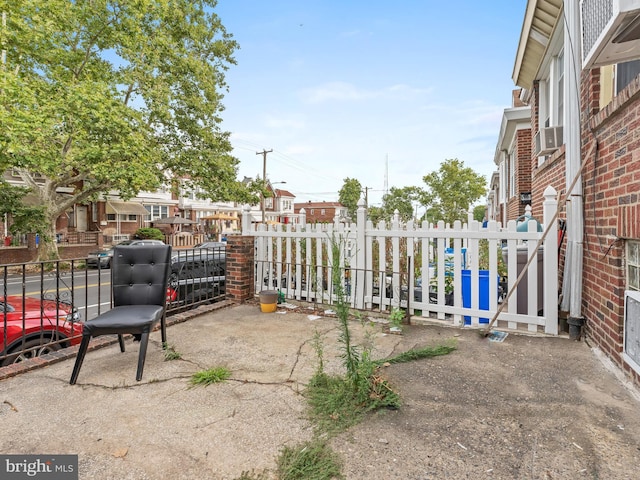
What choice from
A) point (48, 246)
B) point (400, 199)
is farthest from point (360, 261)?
point (400, 199)

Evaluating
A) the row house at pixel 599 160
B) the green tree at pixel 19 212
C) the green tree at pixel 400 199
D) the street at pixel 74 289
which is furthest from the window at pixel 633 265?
the green tree at pixel 400 199

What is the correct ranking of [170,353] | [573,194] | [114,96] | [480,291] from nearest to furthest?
[170,353] < [573,194] < [480,291] < [114,96]

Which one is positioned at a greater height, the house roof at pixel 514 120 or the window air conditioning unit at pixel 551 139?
the house roof at pixel 514 120

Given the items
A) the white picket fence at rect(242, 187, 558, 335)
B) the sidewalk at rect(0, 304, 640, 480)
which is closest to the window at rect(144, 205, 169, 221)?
the white picket fence at rect(242, 187, 558, 335)

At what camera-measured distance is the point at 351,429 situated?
81.7 inches

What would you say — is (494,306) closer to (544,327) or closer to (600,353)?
(544,327)

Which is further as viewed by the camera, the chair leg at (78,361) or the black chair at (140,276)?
the black chair at (140,276)

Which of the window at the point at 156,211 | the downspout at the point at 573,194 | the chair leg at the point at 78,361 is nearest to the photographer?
the chair leg at the point at 78,361

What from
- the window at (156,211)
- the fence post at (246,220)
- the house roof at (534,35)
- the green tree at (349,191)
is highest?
the green tree at (349,191)

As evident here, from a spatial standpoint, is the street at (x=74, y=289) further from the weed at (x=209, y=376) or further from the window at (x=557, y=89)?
the window at (x=557, y=89)

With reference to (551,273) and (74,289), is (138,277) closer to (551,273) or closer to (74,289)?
(551,273)

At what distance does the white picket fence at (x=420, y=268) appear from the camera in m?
3.94

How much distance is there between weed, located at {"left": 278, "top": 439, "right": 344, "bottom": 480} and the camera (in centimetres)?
168

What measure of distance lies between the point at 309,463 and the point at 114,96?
15.7 metres
